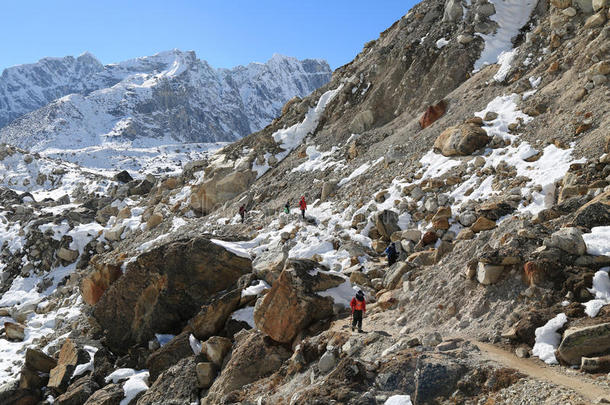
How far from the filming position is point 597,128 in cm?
1452

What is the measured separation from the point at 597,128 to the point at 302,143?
909 inches

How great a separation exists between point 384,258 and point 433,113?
12.7 metres

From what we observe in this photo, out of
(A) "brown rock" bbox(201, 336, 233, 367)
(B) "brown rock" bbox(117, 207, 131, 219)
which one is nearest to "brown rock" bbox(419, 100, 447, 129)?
(A) "brown rock" bbox(201, 336, 233, 367)

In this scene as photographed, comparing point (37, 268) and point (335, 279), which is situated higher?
point (37, 268)

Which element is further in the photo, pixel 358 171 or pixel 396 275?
pixel 358 171

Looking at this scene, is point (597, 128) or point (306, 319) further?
point (597, 128)

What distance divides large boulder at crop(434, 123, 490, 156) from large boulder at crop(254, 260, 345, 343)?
1028cm

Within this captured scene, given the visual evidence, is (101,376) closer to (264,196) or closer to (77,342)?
(77,342)

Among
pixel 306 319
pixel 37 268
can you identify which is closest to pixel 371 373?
pixel 306 319

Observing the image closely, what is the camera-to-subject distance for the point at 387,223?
1734 cm

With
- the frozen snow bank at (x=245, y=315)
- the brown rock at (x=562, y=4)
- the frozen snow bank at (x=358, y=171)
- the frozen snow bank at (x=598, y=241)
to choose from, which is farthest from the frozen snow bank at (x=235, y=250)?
the brown rock at (x=562, y=4)

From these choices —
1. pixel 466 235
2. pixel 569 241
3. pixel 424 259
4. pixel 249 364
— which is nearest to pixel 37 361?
pixel 249 364

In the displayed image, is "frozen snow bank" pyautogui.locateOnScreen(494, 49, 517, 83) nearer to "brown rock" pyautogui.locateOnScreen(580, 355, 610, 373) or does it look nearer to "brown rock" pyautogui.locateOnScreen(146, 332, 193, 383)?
"brown rock" pyautogui.locateOnScreen(580, 355, 610, 373)

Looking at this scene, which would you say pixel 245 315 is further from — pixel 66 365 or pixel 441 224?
pixel 441 224
